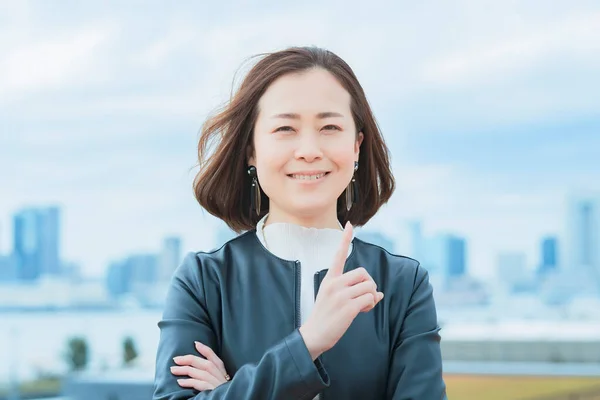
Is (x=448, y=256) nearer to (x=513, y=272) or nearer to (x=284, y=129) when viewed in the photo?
(x=513, y=272)

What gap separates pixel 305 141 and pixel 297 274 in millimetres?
210

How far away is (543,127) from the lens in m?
9.22

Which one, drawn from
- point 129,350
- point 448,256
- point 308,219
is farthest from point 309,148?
point 129,350

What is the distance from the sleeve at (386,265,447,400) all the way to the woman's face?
0.73ft

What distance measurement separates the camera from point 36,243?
8.80m

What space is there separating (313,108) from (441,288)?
653cm

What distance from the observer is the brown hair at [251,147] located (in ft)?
4.19

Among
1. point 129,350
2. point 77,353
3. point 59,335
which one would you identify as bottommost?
point 77,353

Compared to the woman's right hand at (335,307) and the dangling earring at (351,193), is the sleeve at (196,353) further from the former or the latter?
the dangling earring at (351,193)

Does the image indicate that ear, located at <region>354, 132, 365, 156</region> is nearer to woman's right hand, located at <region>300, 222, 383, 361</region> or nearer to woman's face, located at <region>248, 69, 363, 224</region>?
woman's face, located at <region>248, 69, 363, 224</region>

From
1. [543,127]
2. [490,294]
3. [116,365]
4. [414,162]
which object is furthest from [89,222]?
[543,127]

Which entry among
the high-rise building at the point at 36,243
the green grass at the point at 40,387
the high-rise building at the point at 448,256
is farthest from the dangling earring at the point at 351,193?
the green grass at the point at 40,387

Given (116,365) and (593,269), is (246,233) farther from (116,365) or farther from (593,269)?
(116,365)

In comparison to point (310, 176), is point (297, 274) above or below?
below
